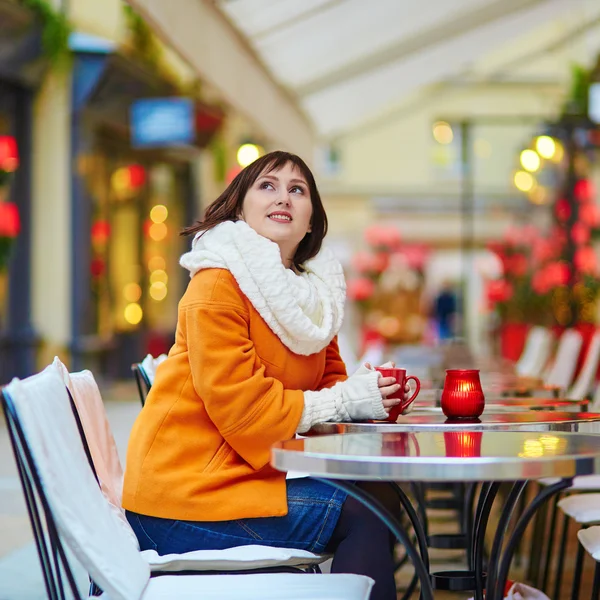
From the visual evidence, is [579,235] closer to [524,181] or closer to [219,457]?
[524,181]

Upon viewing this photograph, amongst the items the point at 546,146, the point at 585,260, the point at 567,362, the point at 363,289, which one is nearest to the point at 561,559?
the point at 567,362

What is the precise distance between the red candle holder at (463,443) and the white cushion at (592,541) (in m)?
0.47

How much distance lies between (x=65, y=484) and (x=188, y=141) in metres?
8.04

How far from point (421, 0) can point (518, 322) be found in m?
4.96

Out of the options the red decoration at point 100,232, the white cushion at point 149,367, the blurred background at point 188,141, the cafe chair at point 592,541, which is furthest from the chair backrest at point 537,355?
the red decoration at point 100,232

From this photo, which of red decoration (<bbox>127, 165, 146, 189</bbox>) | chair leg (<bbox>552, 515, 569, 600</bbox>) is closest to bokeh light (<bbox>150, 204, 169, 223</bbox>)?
red decoration (<bbox>127, 165, 146, 189</bbox>)

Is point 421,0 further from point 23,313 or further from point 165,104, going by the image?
point 23,313

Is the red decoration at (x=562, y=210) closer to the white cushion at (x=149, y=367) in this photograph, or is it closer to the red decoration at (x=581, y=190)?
the red decoration at (x=581, y=190)

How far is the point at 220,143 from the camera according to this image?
14.3m

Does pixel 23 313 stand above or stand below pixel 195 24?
below

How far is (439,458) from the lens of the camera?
1.68 m

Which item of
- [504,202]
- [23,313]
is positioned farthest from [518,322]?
[504,202]

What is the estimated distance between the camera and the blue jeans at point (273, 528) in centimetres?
216

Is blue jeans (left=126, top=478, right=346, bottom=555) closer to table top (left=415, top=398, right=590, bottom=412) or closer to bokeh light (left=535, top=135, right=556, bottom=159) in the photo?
table top (left=415, top=398, right=590, bottom=412)
